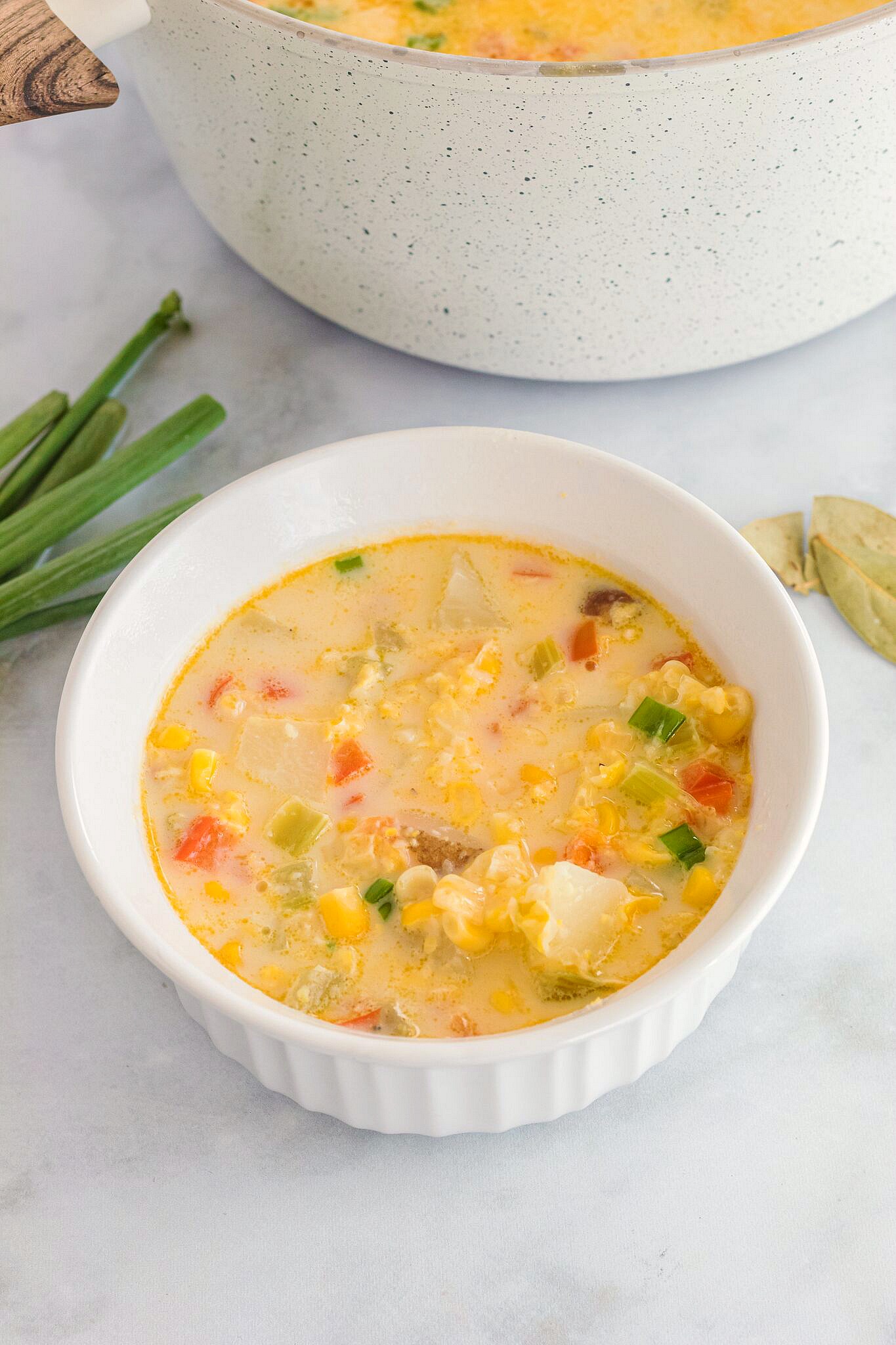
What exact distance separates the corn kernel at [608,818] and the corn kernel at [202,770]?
46 centimetres

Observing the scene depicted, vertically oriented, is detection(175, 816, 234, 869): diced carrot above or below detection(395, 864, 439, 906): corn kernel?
above

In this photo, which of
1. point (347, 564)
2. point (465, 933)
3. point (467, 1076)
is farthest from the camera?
point (347, 564)

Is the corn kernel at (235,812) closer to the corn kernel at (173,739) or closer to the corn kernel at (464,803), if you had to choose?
the corn kernel at (173,739)

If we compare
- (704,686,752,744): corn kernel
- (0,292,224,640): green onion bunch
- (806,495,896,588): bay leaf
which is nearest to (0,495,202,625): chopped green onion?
(0,292,224,640): green onion bunch

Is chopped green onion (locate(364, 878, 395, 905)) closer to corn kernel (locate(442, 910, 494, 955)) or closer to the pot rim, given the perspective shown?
corn kernel (locate(442, 910, 494, 955))

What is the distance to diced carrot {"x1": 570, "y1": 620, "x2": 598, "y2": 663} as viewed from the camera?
5.65 feet

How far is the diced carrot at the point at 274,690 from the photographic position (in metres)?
1.71

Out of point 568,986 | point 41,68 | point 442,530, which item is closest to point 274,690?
point 442,530

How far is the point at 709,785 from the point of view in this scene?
1.57m

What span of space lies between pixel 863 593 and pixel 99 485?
3.65 feet

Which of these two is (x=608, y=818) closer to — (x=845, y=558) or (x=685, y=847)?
(x=685, y=847)

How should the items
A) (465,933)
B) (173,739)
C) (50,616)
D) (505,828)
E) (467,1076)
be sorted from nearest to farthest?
(467,1076) → (465,933) → (505,828) → (173,739) → (50,616)

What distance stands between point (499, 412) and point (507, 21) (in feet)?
1.88

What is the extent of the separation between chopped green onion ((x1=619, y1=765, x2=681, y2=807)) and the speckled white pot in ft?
2.29
